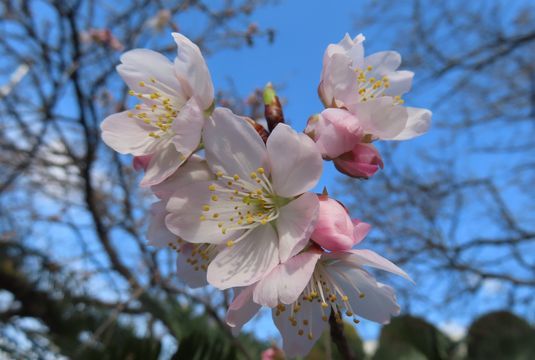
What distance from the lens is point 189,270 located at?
3.11 ft

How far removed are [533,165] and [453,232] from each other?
1.17m

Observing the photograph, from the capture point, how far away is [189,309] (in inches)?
89.4

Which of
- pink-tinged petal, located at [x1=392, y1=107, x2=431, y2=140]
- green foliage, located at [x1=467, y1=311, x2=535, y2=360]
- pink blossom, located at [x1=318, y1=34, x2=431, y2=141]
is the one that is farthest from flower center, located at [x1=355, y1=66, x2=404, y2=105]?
green foliage, located at [x1=467, y1=311, x2=535, y2=360]

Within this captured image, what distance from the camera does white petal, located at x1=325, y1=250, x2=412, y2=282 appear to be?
71 centimetres

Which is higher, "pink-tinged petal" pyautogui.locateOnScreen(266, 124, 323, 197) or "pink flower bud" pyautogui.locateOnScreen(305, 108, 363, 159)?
"pink flower bud" pyautogui.locateOnScreen(305, 108, 363, 159)

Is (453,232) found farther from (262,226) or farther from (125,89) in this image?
(262,226)

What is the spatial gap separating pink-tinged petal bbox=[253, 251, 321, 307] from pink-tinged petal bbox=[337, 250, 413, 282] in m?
0.07

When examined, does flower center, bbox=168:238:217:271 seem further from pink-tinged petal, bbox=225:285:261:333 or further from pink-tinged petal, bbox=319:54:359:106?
pink-tinged petal, bbox=319:54:359:106

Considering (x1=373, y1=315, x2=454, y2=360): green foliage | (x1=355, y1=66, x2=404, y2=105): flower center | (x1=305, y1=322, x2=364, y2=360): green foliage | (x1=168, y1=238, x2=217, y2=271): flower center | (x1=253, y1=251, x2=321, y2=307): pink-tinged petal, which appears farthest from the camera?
(x1=373, y1=315, x2=454, y2=360): green foliage

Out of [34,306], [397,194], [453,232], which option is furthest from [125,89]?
[453,232]

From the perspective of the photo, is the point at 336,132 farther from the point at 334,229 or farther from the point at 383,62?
the point at 383,62

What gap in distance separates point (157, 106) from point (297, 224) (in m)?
0.43

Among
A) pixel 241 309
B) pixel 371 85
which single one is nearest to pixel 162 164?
pixel 241 309

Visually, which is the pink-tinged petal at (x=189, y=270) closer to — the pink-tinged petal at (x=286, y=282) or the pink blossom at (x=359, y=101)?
the pink-tinged petal at (x=286, y=282)
